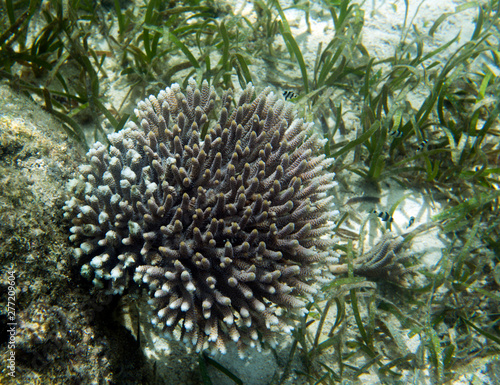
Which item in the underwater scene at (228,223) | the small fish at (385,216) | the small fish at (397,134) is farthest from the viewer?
the small fish at (397,134)

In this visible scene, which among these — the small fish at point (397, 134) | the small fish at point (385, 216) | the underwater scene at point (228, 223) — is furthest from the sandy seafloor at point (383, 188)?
the small fish at point (397, 134)

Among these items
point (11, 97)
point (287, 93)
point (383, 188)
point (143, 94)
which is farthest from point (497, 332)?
point (11, 97)

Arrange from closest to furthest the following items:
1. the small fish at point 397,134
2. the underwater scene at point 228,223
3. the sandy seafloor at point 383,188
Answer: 1. the underwater scene at point 228,223
2. the sandy seafloor at point 383,188
3. the small fish at point 397,134

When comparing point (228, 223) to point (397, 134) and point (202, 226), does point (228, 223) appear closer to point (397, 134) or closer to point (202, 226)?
point (202, 226)

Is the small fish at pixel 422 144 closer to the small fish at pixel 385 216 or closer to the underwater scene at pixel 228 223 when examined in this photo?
the underwater scene at pixel 228 223

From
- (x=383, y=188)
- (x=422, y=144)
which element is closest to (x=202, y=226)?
(x=383, y=188)

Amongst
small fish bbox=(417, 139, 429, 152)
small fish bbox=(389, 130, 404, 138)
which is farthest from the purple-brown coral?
small fish bbox=(417, 139, 429, 152)

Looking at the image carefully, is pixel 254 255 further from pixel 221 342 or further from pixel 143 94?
pixel 143 94

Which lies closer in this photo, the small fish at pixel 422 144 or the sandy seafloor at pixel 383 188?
the sandy seafloor at pixel 383 188
